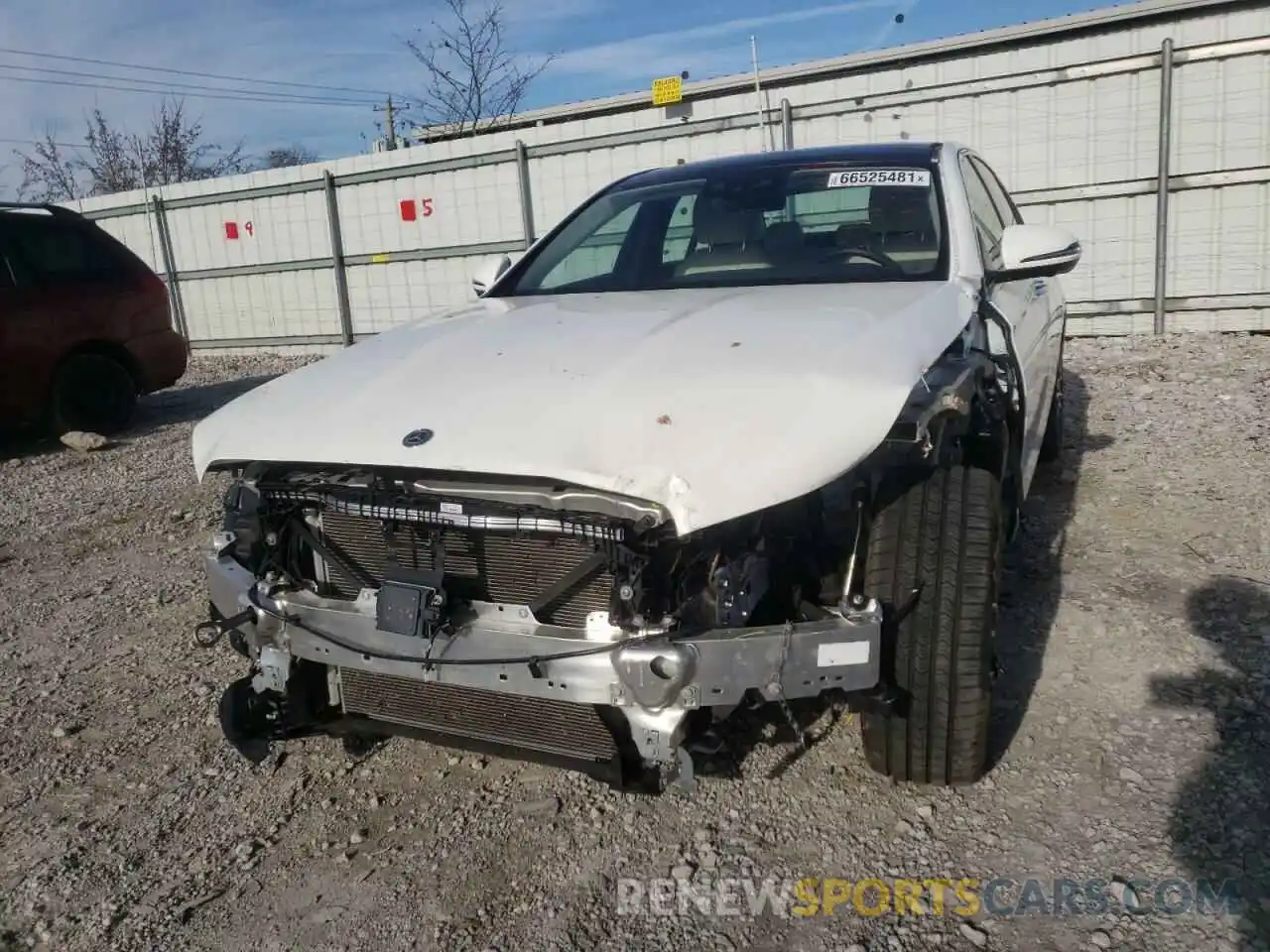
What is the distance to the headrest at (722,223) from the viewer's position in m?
3.66

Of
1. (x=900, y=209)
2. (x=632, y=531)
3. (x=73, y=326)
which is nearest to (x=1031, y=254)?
(x=900, y=209)

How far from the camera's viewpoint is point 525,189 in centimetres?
1136

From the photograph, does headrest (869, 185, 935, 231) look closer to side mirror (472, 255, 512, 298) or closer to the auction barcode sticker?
the auction barcode sticker

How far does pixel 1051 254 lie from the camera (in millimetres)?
3295

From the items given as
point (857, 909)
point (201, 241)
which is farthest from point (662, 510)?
point (201, 241)

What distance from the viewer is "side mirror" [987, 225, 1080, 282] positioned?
3.29m

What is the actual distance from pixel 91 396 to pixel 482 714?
22.2ft

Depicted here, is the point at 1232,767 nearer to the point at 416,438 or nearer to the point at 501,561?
the point at 501,561

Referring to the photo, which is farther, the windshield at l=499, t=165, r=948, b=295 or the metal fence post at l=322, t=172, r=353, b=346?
the metal fence post at l=322, t=172, r=353, b=346

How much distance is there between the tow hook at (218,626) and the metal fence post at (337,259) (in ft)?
34.1

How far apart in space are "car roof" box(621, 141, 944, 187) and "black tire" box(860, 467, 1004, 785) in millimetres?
1630

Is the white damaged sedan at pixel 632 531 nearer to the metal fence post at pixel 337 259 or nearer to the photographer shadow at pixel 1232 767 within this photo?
the photographer shadow at pixel 1232 767

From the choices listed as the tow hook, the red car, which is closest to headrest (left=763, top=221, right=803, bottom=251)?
the tow hook

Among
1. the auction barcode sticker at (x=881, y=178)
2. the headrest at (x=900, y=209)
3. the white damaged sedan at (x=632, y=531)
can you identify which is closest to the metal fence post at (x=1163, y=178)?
the auction barcode sticker at (x=881, y=178)
